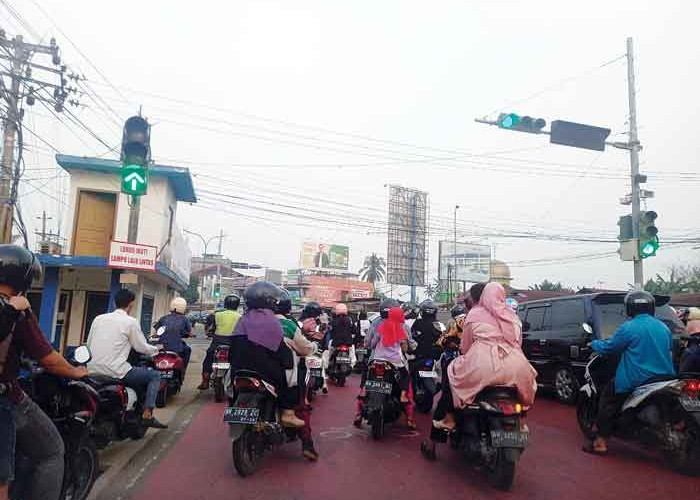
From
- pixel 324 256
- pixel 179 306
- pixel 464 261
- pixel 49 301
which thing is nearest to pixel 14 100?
pixel 49 301

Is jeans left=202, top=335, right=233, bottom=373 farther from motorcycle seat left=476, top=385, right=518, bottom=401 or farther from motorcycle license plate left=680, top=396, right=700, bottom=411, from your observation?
motorcycle license plate left=680, top=396, right=700, bottom=411

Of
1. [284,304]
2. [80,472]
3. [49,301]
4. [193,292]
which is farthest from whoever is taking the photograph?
[193,292]

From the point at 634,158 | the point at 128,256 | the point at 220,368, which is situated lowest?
the point at 220,368

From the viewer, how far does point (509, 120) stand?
9.55 m

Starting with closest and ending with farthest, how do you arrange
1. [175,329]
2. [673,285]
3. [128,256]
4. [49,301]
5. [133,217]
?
[175,329] < [133,217] < [128,256] < [49,301] < [673,285]

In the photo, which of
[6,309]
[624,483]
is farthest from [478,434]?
[6,309]

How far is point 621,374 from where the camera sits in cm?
530

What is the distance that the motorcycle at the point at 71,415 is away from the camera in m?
3.46

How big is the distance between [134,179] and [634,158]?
1028cm

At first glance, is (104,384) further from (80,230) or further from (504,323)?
(80,230)

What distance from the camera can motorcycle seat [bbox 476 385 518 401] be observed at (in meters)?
4.37

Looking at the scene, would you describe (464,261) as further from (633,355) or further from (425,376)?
(633,355)

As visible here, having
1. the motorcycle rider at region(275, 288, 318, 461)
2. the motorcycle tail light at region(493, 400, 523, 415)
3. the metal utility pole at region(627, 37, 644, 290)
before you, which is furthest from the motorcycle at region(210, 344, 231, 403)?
the metal utility pole at region(627, 37, 644, 290)

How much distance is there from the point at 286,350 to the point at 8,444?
2.47 m
